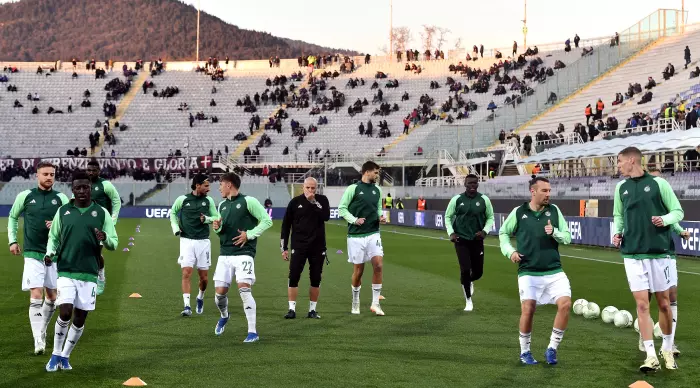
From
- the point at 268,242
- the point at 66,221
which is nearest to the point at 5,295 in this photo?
the point at 66,221

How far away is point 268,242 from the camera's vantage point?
1420 inches

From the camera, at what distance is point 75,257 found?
9.49 meters

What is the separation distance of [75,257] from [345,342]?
3783 millimetres

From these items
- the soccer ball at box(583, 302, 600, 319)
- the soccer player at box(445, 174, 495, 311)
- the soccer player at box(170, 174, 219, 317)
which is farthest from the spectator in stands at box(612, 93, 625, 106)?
the soccer player at box(170, 174, 219, 317)

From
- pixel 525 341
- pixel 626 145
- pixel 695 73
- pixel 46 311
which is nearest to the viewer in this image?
pixel 525 341

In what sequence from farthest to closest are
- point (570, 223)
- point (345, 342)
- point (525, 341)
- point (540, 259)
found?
point (570, 223), point (345, 342), point (525, 341), point (540, 259)

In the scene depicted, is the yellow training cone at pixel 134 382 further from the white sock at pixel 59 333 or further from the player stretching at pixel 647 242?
the player stretching at pixel 647 242

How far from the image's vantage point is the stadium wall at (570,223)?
26.3 meters

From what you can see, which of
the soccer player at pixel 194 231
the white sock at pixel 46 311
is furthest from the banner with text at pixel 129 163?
the white sock at pixel 46 311

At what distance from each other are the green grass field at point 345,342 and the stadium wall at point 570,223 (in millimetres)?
5770

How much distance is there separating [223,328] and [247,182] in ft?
167

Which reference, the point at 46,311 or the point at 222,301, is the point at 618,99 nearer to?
the point at 222,301

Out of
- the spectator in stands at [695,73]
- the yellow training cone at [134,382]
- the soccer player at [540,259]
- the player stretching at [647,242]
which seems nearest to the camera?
the yellow training cone at [134,382]

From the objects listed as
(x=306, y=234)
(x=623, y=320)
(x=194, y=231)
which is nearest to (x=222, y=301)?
(x=306, y=234)
